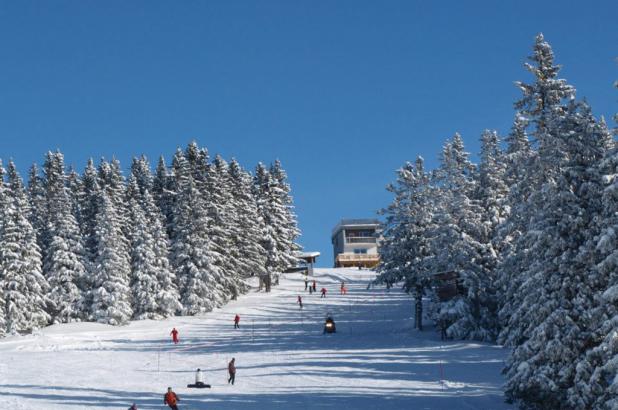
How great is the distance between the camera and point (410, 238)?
5241cm

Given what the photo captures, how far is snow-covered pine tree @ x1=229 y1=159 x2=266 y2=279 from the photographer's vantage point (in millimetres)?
75750

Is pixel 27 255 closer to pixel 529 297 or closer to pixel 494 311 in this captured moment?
pixel 494 311

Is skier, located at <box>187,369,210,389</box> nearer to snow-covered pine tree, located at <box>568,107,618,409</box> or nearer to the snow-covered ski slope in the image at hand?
the snow-covered ski slope

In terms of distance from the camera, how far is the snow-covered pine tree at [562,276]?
2428 cm

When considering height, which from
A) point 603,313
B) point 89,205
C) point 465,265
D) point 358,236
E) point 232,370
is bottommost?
point 232,370

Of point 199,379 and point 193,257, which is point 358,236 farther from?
point 199,379

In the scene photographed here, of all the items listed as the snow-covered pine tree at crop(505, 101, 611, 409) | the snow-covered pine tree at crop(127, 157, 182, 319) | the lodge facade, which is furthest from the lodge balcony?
the snow-covered pine tree at crop(505, 101, 611, 409)

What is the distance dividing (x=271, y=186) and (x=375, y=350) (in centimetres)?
4275

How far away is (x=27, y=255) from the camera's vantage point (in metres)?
58.7

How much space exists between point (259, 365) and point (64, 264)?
30388 mm

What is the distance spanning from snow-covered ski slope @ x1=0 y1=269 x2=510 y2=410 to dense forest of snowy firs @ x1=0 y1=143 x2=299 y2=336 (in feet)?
9.04

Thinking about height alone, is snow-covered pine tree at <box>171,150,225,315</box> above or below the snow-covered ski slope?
above

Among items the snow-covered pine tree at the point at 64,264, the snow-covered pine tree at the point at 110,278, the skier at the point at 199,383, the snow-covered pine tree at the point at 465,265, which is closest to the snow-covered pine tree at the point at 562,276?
the skier at the point at 199,383

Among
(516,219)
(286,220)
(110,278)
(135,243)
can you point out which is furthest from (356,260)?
(516,219)
